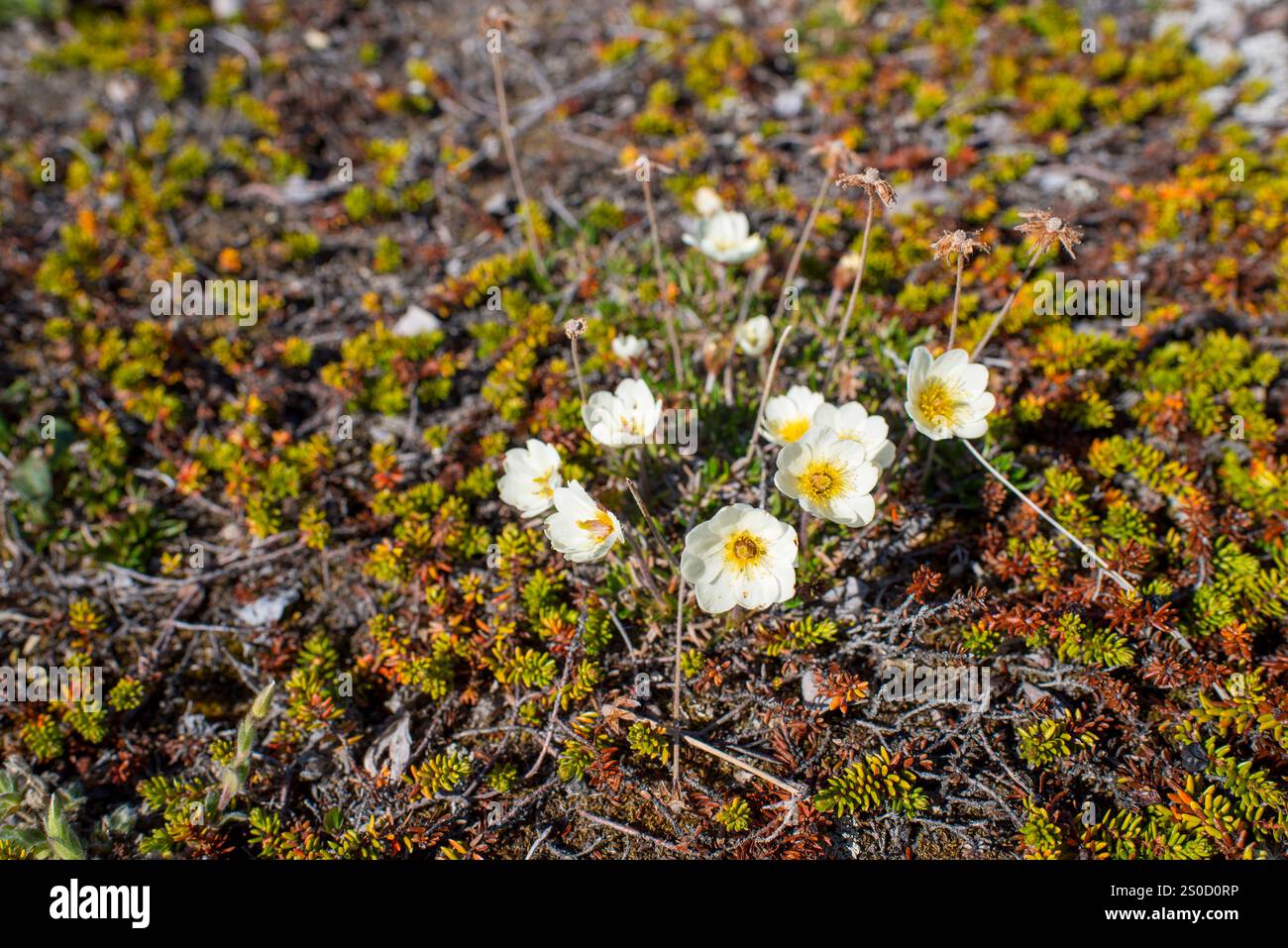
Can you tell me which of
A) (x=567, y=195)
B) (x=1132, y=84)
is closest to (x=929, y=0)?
(x=1132, y=84)

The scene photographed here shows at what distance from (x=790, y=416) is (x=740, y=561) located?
82 centimetres

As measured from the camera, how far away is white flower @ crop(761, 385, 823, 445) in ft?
11.4

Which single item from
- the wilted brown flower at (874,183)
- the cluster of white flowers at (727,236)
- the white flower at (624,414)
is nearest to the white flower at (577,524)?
the white flower at (624,414)

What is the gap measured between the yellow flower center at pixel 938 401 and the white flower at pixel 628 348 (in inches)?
55.2

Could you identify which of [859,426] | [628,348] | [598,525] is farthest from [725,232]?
[598,525]

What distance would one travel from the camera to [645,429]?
3.45 meters

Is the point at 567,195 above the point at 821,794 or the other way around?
above

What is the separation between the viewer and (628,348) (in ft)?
13.2

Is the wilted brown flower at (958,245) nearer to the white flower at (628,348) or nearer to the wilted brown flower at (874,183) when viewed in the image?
the wilted brown flower at (874,183)

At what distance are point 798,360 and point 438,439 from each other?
6.15 ft

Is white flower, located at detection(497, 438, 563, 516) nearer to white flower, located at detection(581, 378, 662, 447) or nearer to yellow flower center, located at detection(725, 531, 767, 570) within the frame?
white flower, located at detection(581, 378, 662, 447)

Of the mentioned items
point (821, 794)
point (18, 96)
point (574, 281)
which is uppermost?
point (18, 96)

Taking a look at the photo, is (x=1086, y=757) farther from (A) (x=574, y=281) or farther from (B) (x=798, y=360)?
(A) (x=574, y=281)

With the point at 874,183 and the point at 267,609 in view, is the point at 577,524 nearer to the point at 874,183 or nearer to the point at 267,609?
the point at 874,183
